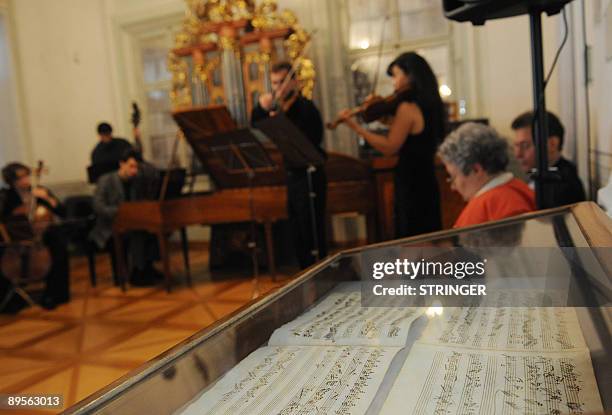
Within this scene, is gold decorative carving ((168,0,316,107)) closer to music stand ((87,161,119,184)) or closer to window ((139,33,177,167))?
window ((139,33,177,167))

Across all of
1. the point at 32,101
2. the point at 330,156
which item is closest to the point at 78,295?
the point at 330,156

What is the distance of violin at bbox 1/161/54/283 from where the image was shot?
372 centimetres

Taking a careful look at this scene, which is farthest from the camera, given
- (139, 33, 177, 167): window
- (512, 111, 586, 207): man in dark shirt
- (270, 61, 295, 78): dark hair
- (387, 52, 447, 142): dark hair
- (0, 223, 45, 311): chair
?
(139, 33, 177, 167): window

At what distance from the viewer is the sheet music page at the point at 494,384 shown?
17.8 inches

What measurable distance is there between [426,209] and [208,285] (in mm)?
2087

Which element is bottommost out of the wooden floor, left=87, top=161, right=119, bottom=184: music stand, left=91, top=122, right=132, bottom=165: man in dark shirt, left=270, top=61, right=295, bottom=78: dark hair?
the wooden floor

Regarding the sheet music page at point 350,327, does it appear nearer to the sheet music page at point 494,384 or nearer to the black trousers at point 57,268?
the sheet music page at point 494,384

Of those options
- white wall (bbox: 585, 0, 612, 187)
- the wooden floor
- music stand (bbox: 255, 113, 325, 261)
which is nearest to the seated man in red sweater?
white wall (bbox: 585, 0, 612, 187)

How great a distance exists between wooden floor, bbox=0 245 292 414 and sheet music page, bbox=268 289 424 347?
116 centimetres

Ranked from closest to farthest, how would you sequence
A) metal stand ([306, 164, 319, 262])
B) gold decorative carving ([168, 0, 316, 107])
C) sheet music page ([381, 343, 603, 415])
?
sheet music page ([381, 343, 603, 415]) → metal stand ([306, 164, 319, 262]) → gold decorative carving ([168, 0, 316, 107])

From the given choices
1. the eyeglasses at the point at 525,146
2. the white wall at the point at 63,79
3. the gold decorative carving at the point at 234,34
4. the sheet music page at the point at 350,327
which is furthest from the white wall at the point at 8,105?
the sheet music page at the point at 350,327

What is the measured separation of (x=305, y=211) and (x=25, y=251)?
1996 millimetres

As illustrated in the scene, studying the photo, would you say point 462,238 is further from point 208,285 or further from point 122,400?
point 208,285

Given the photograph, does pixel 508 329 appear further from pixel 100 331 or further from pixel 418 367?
pixel 100 331
